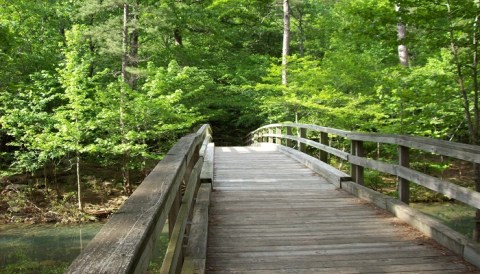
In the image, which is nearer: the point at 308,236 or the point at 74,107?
the point at 308,236

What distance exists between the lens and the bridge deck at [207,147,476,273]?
11.5 feet

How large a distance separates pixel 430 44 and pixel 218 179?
4.68 metres

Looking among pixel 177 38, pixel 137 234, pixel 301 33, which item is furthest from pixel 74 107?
pixel 137 234

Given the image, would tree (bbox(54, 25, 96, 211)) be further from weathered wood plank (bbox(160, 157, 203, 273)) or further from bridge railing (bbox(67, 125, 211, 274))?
bridge railing (bbox(67, 125, 211, 274))

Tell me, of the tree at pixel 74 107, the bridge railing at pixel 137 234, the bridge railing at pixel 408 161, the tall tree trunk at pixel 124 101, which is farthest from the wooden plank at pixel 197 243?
the tall tree trunk at pixel 124 101

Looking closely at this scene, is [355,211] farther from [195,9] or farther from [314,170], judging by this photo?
[195,9]

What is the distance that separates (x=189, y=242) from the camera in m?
3.63

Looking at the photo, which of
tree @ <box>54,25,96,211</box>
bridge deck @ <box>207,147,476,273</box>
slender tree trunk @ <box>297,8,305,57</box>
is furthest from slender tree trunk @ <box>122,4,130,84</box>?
bridge deck @ <box>207,147,476,273</box>

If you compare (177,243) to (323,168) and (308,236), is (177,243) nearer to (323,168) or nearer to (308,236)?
(308,236)

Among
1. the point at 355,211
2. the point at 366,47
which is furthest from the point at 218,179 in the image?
the point at 366,47

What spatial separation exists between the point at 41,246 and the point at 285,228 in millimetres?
11065

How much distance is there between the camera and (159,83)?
691 inches

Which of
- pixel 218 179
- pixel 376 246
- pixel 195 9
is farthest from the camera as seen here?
pixel 195 9

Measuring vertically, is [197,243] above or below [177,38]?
below
